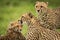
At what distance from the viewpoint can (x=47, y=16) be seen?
1198 centimetres

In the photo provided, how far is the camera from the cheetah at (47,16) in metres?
11.5

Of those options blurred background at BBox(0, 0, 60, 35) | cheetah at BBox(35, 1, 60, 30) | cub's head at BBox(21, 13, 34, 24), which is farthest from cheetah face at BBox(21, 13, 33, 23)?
blurred background at BBox(0, 0, 60, 35)

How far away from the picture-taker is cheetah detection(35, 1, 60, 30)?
11.5 m

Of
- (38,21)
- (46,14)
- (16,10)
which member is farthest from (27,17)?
(16,10)

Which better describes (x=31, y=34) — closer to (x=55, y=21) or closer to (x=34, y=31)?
(x=34, y=31)

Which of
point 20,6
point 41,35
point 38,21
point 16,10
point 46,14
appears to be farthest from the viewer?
point 20,6

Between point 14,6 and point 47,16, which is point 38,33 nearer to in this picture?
point 47,16

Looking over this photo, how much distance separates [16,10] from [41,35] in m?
7.18

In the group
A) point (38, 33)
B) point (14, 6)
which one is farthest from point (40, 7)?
point (14, 6)

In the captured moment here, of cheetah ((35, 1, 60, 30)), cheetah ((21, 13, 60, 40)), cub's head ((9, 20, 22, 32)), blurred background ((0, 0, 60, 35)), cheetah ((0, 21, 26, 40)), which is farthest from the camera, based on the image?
blurred background ((0, 0, 60, 35))

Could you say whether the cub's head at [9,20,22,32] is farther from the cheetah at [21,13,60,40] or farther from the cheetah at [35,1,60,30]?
the cheetah at [21,13,60,40]

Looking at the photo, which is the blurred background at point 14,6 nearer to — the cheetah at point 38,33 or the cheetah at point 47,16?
the cheetah at point 47,16

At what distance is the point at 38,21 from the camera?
36.3 ft

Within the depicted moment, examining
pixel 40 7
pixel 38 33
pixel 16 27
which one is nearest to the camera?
pixel 38 33
